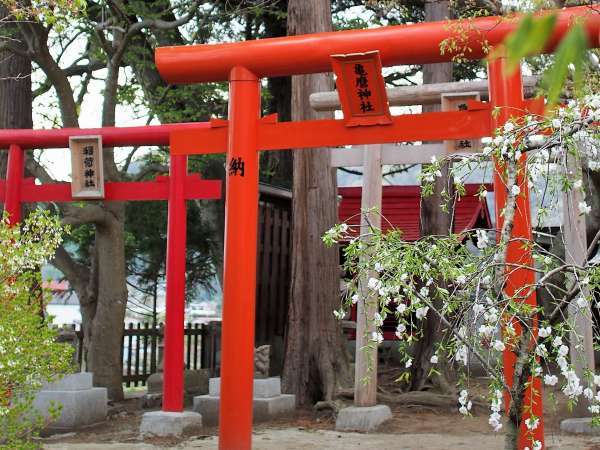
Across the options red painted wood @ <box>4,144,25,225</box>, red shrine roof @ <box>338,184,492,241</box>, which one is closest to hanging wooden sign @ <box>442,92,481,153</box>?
red painted wood @ <box>4,144,25,225</box>

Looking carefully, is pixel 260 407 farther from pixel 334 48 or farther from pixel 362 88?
pixel 334 48

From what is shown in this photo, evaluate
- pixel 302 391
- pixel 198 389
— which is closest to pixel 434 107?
pixel 302 391

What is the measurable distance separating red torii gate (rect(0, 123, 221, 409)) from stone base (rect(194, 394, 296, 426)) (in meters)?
0.97

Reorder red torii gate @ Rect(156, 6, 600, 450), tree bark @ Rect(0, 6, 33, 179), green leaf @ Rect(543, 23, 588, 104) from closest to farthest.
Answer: green leaf @ Rect(543, 23, 588, 104) < red torii gate @ Rect(156, 6, 600, 450) < tree bark @ Rect(0, 6, 33, 179)

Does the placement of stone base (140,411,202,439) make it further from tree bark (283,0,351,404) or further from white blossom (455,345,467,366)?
white blossom (455,345,467,366)

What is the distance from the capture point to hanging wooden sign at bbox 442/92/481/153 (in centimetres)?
772

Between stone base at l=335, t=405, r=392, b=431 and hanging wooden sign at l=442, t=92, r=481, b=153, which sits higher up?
hanging wooden sign at l=442, t=92, r=481, b=153

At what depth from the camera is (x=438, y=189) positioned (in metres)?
11.0

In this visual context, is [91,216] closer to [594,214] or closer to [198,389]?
[198,389]

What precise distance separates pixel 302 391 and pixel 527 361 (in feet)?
21.3

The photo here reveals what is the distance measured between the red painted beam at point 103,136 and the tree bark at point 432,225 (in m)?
3.39

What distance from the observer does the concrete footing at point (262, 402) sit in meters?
9.54

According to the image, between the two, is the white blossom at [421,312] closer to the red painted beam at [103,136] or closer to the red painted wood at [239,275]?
the red painted wood at [239,275]

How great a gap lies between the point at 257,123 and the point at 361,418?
3345 mm
